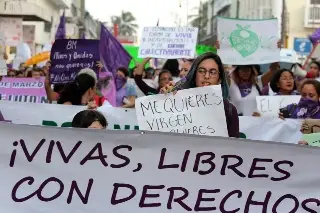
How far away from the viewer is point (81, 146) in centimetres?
311

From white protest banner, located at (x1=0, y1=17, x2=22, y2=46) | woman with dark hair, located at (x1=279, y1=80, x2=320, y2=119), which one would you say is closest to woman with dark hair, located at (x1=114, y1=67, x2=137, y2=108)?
woman with dark hair, located at (x1=279, y1=80, x2=320, y2=119)

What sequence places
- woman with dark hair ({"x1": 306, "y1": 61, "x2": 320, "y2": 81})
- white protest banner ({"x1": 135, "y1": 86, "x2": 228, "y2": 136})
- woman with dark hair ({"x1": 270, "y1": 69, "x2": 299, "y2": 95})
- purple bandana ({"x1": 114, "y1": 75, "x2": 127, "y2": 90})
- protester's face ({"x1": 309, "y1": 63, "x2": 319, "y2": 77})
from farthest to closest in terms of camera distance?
protester's face ({"x1": 309, "y1": 63, "x2": 319, "y2": 77}) < woman with dark hair ({"x1": 306, "y1": 61, "x2": 320, "y2": 81}) < purple bandana ({"x1": 114, "y1": 75, "x2": 127, "y2": 90}) < woman with dark hair ({"x1": 270, "y1": 69, "x2": 299, "y2": 95}) < white protest banner ({"x1": 135, "y1": 86, "x2": 228, "y2": 136})

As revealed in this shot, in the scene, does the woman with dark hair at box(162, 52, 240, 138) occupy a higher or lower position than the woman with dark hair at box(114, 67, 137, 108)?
higher

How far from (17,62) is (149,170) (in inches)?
523

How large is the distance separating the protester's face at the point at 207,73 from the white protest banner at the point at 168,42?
5.27 meters

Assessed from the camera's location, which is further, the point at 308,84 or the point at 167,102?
the point at 308,84

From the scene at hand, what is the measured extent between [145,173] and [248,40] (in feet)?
18.7

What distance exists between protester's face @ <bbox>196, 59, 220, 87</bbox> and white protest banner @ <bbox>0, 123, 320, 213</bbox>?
1035 mm

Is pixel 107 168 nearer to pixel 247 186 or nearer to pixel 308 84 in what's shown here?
pixel 247 186

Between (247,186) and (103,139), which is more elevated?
(103,139)

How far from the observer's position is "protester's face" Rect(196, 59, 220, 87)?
4137 millimetres

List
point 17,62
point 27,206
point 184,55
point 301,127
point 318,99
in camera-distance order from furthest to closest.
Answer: point 17,62 → point 184,55 → point 318,99 → point 301,127 → point 27,206

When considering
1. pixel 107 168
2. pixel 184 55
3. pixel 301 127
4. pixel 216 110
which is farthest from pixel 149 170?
pixel 184 55

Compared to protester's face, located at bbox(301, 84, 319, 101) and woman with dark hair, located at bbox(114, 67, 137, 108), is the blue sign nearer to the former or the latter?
woman with dark hair, located at bbox(114, 67, 137, 108)
